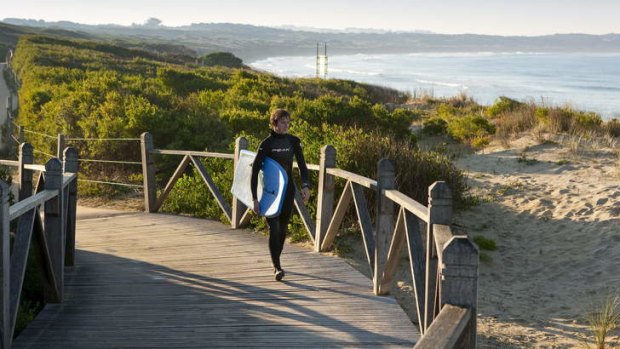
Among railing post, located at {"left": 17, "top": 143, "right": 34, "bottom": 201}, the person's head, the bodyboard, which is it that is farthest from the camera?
railing post, located at {"left": 17, "top": 143, "right": 34, "bottom": 201}

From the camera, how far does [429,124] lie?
78.9 feet

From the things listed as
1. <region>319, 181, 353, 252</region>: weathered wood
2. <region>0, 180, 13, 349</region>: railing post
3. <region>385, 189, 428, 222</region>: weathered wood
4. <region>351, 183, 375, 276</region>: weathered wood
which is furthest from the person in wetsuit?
<region>0, 180, 13, 349</region>: railing post

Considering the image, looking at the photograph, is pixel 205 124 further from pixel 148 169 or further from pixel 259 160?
pixel 259 160

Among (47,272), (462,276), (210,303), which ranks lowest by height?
(210,303)

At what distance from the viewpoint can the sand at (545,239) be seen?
27.5 feet

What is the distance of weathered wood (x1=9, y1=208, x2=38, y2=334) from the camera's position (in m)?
5.07

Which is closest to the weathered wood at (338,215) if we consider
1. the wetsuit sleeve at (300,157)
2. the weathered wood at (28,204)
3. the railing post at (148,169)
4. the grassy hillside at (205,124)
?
the wetsuit sleeve at (300,157)

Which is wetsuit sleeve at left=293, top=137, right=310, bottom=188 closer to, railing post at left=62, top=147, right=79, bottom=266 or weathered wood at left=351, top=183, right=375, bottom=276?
weathered wood at left=351, top=183, right=375, bottom=276

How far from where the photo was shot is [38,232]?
5906mm

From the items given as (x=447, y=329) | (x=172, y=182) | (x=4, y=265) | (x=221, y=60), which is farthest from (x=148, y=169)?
(x=221, y=60)

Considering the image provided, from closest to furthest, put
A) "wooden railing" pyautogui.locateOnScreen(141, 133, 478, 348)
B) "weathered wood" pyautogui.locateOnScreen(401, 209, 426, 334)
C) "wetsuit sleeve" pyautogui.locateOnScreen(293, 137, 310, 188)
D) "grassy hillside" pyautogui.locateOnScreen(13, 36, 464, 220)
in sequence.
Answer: "wooden railing" pyautogui.locateOnScreen(141, 133, 478, 348) → "weathered wood" pyautogui.locateOnScreen(401, 209, 426, 334) → "wetsuit sleeve" pyautogui.locateOnScreen(293, 137, 310, 188) → "grassy hillside" pyautogui.locateOnScreen(13, 36, 464, 220)

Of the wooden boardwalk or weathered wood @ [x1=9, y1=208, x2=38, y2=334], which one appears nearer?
weathered wood @ [x1=9, y1=208, x2=38, y2=334]

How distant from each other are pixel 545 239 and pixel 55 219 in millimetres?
7922

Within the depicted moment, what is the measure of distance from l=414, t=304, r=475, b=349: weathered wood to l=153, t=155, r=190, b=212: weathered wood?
8215 mm
